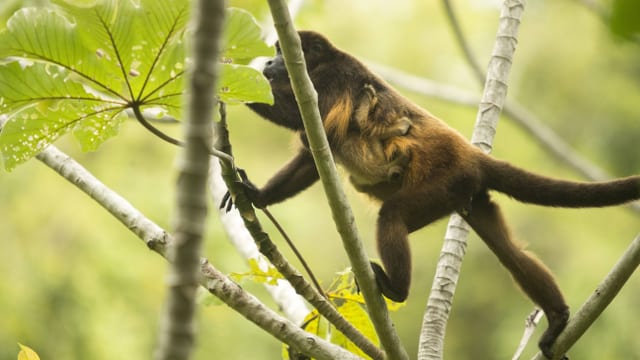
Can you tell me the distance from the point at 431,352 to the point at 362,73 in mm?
1694

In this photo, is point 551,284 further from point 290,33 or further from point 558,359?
point 290,33

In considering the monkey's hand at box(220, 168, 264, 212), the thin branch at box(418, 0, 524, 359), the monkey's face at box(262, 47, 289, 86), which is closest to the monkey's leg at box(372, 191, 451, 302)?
the thin branch at box(418, 0, 524, 359)

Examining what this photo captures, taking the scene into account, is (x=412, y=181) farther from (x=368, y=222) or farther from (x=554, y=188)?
(x=368, y=222)

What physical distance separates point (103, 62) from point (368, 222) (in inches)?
408

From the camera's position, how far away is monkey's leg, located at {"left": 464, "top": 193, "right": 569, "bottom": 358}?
3574 millimetres

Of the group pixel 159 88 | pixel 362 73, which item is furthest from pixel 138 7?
pixel 362 73

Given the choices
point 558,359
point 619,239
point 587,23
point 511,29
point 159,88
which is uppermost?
point 587,23

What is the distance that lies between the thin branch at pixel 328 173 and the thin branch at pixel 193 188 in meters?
0.87

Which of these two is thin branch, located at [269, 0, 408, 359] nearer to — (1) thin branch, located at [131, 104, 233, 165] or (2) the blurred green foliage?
(1) thin branch, located at [131, 104, 233, 165]

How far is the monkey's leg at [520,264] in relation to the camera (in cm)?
357

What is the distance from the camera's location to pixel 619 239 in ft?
36.3

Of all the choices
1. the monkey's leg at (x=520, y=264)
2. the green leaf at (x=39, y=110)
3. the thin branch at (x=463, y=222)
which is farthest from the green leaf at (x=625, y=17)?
the monkey's leg at (x=520, y=264)

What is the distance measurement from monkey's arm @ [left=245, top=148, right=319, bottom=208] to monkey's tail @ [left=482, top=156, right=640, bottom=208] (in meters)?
0.85

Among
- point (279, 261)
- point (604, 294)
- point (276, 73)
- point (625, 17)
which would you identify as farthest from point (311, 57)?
point (625, 17)
